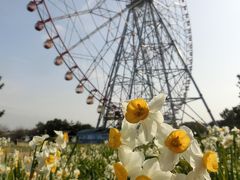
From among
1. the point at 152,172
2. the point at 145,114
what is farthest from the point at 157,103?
the point at 152,172

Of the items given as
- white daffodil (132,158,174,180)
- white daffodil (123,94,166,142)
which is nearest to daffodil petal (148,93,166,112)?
white daffodil (123,94,166,142)

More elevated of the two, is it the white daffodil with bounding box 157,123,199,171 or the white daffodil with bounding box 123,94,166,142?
the white daffodil with bounding box 123,94,166,142

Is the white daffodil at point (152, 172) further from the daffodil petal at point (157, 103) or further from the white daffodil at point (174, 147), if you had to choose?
the daffodil petal at point (157, 103)

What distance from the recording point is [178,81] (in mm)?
24703

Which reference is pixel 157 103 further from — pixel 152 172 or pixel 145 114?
pixel 152 172

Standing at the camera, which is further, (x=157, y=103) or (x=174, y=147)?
(x=157, y=103)

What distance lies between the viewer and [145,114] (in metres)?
0.92

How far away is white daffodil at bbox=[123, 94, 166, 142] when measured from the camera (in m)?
0.89

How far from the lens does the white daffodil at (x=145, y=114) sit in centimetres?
89

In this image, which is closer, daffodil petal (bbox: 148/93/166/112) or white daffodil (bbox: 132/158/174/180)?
white daffodil (bbox: 132/158/174/180)

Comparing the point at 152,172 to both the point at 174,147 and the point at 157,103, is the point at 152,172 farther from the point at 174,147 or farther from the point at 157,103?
the point at 157,103

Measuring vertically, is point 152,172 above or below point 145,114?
below

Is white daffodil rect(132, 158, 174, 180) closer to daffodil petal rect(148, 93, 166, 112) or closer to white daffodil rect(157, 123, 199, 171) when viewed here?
white daffodil rect(157, 123, 199, 171)

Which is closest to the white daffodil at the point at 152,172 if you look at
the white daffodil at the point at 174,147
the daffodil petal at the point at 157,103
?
the white daffodil at the point at 174,147
